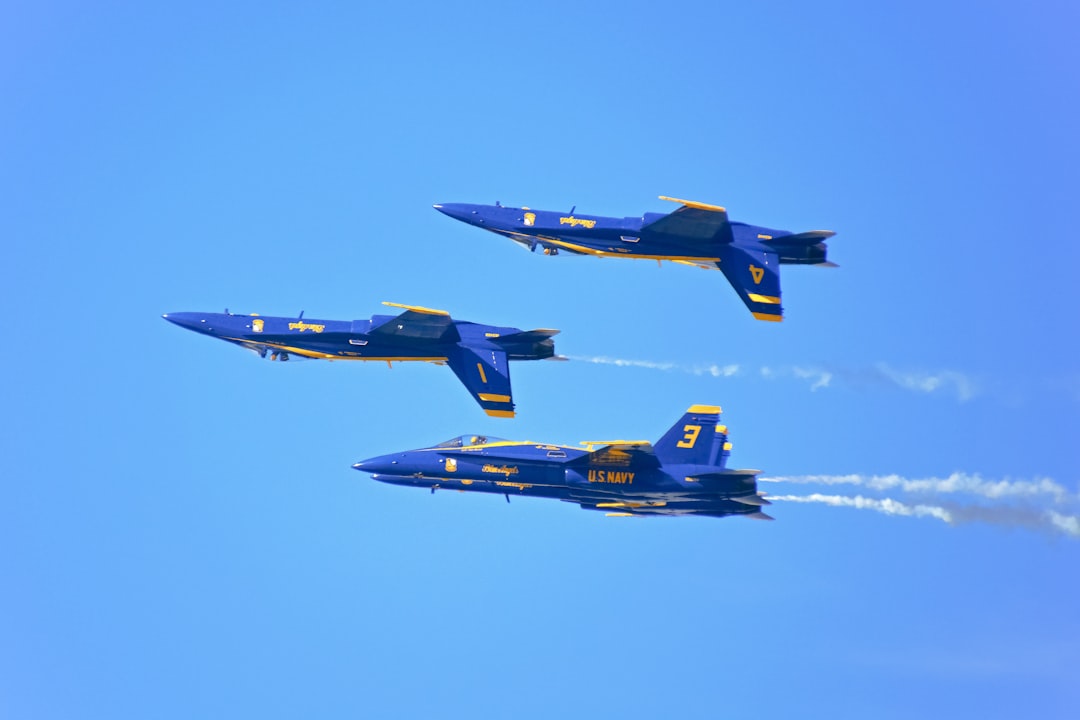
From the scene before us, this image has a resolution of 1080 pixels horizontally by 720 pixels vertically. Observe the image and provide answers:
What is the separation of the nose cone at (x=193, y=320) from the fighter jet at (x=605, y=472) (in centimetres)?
1067

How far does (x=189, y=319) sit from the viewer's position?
76.5 metres

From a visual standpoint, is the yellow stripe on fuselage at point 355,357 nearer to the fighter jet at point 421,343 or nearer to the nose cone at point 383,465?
the fighter jet at point 421,343

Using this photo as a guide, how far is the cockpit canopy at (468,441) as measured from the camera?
71750mm

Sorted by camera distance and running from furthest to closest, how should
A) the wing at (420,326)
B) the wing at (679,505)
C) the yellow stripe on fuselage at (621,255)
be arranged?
the yellow stripe on fuselage at (621,255), the wing at (420,326), the wing at (679,505)

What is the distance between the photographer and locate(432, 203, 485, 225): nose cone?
3059 inches

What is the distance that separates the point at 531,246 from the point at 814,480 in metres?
17.4

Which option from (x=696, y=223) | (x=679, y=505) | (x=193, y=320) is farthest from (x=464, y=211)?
(x=679, y=505)

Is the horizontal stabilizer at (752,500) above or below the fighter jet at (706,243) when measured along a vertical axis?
below

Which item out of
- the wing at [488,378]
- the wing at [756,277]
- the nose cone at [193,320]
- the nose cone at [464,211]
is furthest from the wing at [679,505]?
the nose cone at [193,320]

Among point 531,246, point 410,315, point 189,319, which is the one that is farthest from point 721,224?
point 189,319

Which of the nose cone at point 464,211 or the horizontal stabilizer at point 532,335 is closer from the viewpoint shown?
the horizontal stabilizer at point 532,335

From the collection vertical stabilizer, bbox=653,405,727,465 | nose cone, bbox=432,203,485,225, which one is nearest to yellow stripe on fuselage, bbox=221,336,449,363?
nose cone, bbox=432,203,485,225

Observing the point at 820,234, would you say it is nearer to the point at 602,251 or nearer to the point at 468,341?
the point at 602,251

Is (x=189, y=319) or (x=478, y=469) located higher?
(x=189, y=319)
